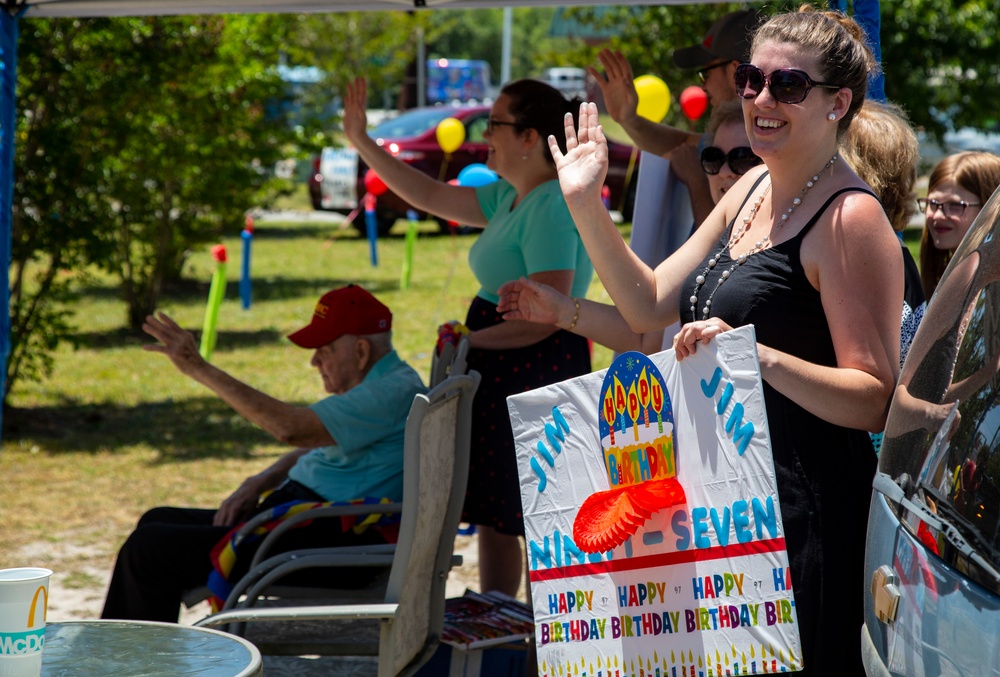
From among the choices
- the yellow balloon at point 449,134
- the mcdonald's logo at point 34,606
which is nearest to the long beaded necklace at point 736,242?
the mcdonald's logo at point 34,606

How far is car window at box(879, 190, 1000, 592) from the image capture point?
157 centimetres

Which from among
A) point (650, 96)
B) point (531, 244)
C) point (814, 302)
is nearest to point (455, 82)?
point (650, 96)

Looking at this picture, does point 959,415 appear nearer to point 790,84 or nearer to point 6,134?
point 790,84

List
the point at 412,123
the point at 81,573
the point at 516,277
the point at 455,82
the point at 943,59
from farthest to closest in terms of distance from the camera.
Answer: the point at 455,82 < the point at 412,123 < the point at 943,59 < the point at 81,573 < the point at 516,277

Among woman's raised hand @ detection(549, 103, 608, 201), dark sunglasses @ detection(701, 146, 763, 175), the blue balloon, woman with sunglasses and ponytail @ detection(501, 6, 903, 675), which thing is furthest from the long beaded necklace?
the blue balloon

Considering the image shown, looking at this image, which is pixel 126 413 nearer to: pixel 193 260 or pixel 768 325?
pixel 768 325

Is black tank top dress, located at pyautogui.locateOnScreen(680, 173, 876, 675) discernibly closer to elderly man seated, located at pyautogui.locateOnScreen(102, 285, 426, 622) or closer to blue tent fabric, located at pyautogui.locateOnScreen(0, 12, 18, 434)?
elderly man seated, located at pyautogui.locateOnScreen(102, 285, 426, 622)

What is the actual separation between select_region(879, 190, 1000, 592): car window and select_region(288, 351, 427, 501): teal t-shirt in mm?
1773

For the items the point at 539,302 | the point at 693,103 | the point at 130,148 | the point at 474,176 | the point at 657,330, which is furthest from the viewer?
the point at 474,176

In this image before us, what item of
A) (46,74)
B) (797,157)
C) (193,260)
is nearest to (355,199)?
(193,260)

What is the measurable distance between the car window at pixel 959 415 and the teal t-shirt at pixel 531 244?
1.69 m

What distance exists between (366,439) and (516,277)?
0.70 meters

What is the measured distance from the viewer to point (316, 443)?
A: 3334 millimetres

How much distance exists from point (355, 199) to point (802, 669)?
15531 millimetres
